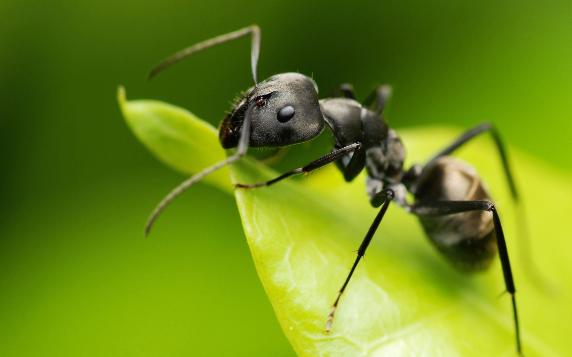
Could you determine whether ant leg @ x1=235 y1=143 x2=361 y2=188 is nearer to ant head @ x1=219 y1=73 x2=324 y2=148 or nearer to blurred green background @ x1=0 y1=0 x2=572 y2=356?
ant head @ x1=219 y1=73 x2=324 y2=148

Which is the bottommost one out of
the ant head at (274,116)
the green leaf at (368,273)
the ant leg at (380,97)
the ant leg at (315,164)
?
the green leaf at (368,273)

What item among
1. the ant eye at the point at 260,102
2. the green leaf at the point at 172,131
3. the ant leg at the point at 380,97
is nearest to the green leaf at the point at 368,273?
the green leaf at the point at 172,131

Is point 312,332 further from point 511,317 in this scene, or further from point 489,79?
point 489,79

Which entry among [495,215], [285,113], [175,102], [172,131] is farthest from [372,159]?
[175,102]

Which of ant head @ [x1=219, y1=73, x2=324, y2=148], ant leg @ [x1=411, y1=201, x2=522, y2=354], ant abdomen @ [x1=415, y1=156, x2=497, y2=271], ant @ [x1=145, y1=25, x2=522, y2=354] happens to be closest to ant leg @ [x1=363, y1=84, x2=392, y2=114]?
ant @ [x1=145, y1=25, x2=522, y2=354]

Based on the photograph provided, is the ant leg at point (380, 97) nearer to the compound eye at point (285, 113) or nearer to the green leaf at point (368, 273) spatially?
the green leaf at point (368, 273)

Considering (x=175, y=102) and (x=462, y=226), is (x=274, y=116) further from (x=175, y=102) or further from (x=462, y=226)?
(x=175, y=102)
